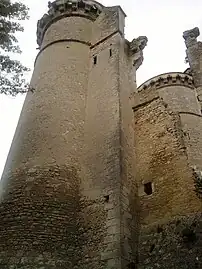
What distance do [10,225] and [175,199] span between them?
4558 millimetres

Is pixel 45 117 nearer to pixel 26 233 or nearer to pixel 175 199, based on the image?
pixel 26 233

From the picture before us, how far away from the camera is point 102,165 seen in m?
10.4

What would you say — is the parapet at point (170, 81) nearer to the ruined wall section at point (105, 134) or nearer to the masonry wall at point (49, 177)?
the ruined wall section at point (105, 134)

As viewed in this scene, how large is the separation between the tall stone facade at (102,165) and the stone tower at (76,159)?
3 centimetres

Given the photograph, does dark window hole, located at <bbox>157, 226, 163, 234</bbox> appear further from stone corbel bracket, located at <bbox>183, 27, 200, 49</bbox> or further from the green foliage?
stone corbel bracket, located at <bbox>183, 27, 200, 49</bbox>

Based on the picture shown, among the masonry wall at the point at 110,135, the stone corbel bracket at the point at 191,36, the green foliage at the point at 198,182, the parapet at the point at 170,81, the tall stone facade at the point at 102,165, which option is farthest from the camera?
the stone corbel bracket at the point at 191,36

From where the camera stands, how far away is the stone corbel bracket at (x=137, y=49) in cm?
1452

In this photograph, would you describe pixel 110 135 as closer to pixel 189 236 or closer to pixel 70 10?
pixel 189 236

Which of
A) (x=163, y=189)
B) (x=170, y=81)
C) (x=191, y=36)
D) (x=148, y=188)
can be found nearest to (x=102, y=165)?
(x=148, y=188)

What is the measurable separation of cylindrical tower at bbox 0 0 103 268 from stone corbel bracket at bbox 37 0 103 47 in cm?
96

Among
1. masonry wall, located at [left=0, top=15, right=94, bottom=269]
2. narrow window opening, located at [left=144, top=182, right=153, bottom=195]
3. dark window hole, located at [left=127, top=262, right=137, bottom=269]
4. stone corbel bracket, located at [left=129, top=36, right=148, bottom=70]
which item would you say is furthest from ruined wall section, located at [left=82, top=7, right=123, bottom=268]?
narrow window opening, located at [left=144, top=182, right=153, bottom=195]

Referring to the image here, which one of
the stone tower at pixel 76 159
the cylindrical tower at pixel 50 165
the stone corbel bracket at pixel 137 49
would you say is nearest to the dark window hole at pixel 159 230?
the stone tower at pixel 76 159

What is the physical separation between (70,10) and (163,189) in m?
10.6

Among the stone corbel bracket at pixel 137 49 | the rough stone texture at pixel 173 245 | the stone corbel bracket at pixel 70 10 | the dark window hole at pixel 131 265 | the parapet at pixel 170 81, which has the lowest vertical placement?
the dark window hole at pixel 131 265
